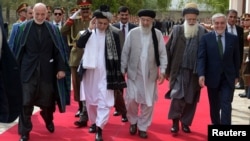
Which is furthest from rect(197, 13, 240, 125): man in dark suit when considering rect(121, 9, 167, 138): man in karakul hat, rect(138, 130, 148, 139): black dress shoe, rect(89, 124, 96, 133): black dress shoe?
rect(89, 124, 96, 133): black dress shoe

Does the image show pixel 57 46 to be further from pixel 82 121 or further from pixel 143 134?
pixel 143 134

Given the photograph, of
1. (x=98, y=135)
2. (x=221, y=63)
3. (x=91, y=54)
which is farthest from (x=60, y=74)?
(x=221, y=63)

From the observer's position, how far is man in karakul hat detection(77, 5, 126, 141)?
20.0 feet

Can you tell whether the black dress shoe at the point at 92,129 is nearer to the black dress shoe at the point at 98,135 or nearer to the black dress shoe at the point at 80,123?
the black dress shoe at the point at 80,123

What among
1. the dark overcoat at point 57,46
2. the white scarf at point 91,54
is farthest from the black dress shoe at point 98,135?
the white scarf at point 91,54

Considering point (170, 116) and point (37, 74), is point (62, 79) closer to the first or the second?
point (37, 74)

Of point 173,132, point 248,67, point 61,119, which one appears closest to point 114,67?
point 173,132

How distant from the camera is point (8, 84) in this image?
2.57 m

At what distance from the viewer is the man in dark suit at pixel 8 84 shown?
99.3 inches

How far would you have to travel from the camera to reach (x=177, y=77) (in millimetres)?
6496

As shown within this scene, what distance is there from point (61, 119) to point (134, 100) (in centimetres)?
161

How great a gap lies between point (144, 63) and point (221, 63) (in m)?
1.03

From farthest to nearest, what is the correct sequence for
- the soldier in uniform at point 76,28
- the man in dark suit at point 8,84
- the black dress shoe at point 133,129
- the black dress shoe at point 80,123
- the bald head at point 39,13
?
the soldier in uniform at point 76,28 < the black dress shoe at point 80,123 < the black dress shoe at point 133,129 < the bald head at point 39,13 < the man in dark suit at point 8,84

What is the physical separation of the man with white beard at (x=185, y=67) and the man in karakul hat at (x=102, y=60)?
0.79 metres
